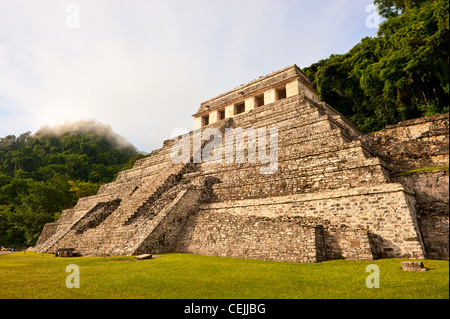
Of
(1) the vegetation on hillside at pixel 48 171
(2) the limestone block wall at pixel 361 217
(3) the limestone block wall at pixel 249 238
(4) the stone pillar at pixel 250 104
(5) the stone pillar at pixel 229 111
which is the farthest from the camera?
(1) the vegetation on hillside at pixel 48 171

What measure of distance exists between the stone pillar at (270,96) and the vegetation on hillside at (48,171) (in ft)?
69.8

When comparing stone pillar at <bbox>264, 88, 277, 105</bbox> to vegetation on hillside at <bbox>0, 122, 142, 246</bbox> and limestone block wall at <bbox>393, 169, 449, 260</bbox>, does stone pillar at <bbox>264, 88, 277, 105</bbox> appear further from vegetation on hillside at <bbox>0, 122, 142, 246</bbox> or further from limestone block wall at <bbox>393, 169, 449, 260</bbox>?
vegetation on hillside at <bbox>0, 122, 142, 246</bbox>

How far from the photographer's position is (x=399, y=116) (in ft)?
64.7

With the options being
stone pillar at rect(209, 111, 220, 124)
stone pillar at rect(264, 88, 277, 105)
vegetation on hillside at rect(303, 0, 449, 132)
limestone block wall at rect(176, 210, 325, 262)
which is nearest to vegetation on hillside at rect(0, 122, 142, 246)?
stone pillar at rect(209, 111, 220, 124)

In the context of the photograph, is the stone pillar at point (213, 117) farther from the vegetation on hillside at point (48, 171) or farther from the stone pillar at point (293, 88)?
the vegetation on hillside at point (48, 171)

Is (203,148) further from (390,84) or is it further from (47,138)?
(47,138)

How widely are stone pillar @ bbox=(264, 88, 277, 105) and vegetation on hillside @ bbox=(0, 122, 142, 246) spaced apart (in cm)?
2129

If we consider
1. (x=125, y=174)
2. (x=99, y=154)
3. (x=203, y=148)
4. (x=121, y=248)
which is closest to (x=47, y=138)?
(x=99, y=154)

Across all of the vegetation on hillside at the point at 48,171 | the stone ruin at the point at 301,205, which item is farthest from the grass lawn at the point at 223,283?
the vegetation on hillside at the point at 48,171

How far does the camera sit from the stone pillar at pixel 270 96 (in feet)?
67.3

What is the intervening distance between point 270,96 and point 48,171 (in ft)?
152

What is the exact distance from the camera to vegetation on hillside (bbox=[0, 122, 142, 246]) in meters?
25.9

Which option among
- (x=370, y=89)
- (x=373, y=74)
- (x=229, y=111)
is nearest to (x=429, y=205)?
(x=373, y=74)
